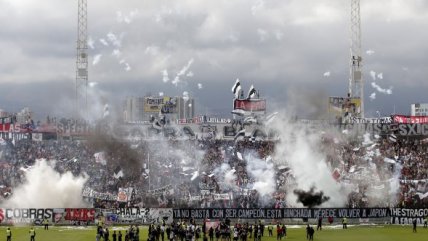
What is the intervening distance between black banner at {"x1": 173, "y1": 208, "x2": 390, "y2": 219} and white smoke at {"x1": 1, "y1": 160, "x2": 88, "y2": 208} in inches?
525

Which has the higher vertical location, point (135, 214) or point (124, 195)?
point (124, 195)

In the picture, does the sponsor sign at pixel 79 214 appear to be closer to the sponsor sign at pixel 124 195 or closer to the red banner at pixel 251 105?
the sponsor sign at pixel 124 195

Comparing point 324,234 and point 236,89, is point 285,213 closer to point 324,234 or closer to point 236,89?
point 324,234

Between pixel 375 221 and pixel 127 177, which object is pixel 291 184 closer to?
pixel 375 221

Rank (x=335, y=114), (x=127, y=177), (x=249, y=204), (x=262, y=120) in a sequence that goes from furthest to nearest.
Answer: (x=335, y=114) < (x=262, y=120) < (x=127, y=177) < (x=249, y=204)

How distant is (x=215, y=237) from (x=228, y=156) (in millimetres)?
34274

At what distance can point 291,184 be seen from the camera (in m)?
77.2

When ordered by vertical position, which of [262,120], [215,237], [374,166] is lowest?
[215,237]

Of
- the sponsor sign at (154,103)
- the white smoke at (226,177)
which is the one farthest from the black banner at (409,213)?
the sponsor sign at (154,103)

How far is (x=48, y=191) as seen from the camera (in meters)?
73.6

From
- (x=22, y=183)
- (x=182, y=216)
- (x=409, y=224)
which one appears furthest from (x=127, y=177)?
(x=409, y=224)

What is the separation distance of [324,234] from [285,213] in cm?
1002

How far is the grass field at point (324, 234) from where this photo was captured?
185 feet

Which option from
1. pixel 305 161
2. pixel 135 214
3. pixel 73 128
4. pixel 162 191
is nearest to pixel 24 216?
pixel 135 214
